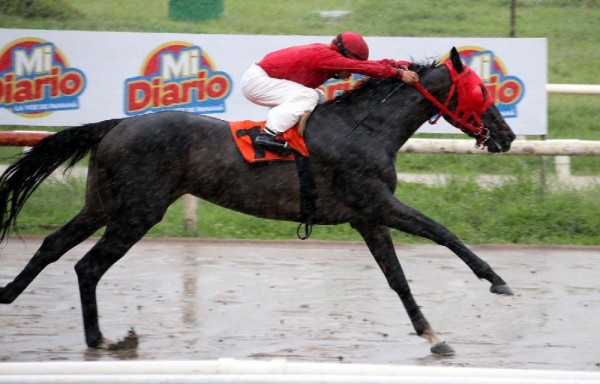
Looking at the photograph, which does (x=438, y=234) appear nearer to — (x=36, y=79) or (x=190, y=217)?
(x=190, y=217)

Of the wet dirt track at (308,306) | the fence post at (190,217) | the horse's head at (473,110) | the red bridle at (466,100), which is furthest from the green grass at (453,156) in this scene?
the red bridle at (466,100)


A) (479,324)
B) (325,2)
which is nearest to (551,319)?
(479,324)

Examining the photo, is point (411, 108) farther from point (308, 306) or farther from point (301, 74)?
point (308, 306)

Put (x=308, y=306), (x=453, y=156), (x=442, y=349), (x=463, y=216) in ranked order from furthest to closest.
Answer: (x=453, y=156), (x=463, y=216), (x=308, y=306), (x=442, y=349)

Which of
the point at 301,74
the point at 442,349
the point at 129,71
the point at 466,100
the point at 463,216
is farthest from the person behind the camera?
the point at 129,71

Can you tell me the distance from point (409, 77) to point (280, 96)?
0.90 m

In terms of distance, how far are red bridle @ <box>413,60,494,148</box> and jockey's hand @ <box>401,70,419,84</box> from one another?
38 millimetres

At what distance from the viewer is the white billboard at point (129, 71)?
10.6 metres

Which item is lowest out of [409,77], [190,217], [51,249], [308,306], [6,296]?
[308,306]

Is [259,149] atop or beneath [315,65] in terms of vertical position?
beneath

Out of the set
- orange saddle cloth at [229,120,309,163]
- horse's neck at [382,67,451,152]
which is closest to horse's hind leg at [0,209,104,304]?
orange saddle cloth at [229,120,309,163]

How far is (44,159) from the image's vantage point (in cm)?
698

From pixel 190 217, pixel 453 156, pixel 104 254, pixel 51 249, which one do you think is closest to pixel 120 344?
pixel 104 254

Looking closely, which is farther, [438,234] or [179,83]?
[179,83]
